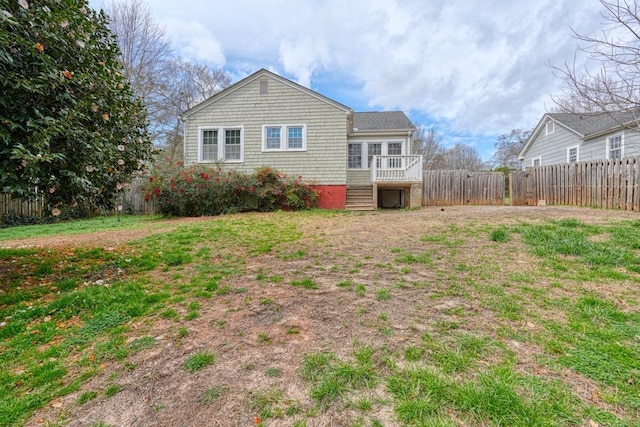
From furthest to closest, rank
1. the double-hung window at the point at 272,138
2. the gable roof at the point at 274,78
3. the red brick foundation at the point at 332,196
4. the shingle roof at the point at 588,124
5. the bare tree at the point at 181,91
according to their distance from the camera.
→ the bare tree at the point at 181,91 → the shingle roof at the point at 588,124 → the double-hung window at the point at 272,138 → the red brick foundation at the point at 332,196 → the gable roof at the point at 274,78

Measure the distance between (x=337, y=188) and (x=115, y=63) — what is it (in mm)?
9410

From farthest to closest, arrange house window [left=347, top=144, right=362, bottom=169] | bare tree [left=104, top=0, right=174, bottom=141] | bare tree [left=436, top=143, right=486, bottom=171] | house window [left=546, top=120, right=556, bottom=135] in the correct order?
1. bare tree [left=436, top=143, right=486, bottom=171]
2. bare tree [left=104, top=0, right=174, bottom=141]
3. house window [left=546, top=120, right=556, bottom=135]
4. house window [left=347, top=144, right=362, bottom=169]

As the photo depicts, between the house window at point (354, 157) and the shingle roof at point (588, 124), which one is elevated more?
the shingle roof at point (588, 124)

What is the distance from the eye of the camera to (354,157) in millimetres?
14602

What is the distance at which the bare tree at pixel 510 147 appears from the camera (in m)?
31.8

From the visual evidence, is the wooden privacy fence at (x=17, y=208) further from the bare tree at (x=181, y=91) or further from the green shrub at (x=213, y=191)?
the bare tree at (x=181, y=91)

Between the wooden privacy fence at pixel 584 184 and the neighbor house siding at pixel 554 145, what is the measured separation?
15.2 ft

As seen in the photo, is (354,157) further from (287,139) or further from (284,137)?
(284,137)

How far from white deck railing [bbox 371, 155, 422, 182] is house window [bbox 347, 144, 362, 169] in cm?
173

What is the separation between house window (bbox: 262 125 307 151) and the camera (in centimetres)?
1289

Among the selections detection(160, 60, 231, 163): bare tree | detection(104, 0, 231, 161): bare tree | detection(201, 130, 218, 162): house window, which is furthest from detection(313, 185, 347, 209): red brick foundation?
detection(160, 60, 231, 163): bare tree

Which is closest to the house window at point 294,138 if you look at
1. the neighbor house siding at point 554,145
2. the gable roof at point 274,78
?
the gable roof at point 274,78

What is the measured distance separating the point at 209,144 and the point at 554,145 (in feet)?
66.3

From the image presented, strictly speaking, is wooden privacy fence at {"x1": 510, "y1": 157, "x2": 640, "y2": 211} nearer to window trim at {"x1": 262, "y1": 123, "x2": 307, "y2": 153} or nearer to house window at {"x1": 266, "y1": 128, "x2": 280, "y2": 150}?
window trim at {"x1": 262, "y1": 123, "x2": 307, "y2": 153}
